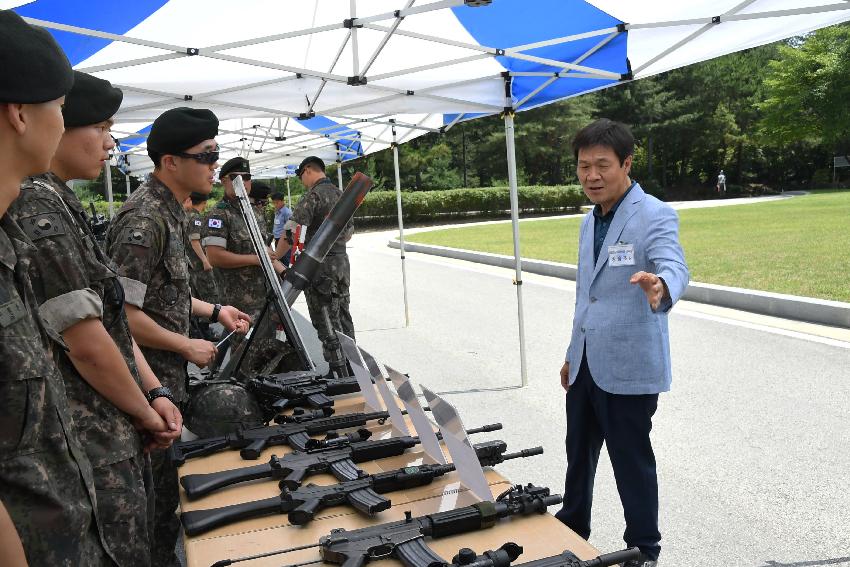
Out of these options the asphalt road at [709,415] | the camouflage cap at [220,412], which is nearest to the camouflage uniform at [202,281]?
the asphalt road at [709,415]

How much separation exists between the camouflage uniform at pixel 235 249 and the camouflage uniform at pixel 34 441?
5.04 metres

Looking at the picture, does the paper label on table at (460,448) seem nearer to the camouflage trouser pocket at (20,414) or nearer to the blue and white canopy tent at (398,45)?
the camouflage trouser pocket at (20,414)

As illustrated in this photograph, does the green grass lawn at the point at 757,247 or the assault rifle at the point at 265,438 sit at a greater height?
the assault rifle at the point at 265,438

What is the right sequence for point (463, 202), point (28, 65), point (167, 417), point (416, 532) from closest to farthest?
point (28, 65), point (416, 532), point (167, 417), point (463, 202)

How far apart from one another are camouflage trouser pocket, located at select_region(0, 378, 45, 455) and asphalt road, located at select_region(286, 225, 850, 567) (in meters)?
2.93

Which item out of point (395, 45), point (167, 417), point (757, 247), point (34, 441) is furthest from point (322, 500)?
point (757, 247)

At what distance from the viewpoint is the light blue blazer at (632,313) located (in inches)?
Result: 111

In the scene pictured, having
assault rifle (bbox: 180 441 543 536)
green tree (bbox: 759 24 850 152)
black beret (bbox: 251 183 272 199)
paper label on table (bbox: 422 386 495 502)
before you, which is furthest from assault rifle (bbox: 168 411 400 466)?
green tree (bbox: 759 24 850 152)

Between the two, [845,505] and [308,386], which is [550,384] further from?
[308,386]

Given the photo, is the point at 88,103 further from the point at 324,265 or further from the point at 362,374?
the point at 324,265

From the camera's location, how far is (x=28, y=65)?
4.45 ft

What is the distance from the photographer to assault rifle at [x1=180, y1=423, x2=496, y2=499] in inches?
96.3

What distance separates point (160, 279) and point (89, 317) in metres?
0.97

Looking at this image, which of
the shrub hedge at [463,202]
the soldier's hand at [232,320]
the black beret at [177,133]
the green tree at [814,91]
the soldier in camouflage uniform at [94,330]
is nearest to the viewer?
the soldier in camouflage uniform at [94,330]
